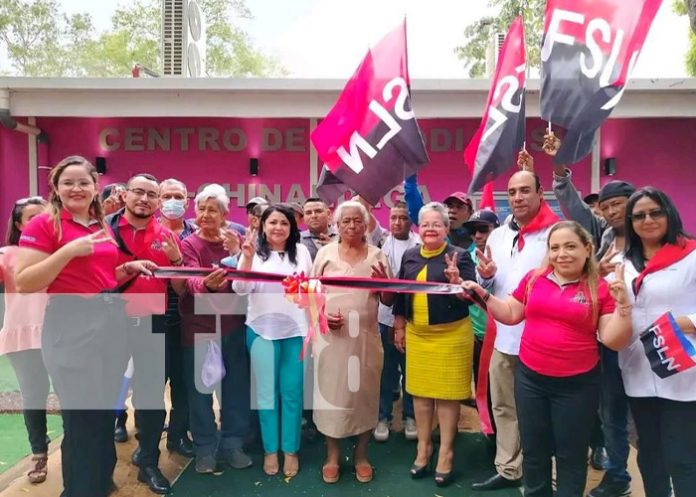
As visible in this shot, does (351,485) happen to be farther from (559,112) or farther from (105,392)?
(559,112)

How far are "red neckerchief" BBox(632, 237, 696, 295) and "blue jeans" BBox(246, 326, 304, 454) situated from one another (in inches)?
85.7

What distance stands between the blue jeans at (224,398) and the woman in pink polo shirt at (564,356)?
199cm

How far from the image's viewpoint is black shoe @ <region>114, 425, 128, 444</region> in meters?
4.07

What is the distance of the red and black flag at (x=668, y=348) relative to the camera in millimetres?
2338

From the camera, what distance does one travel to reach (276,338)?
3.54m

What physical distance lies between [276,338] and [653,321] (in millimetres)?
2295

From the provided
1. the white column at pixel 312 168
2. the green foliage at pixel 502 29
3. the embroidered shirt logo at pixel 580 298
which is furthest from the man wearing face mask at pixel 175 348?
the green foliage at pixel 502 29

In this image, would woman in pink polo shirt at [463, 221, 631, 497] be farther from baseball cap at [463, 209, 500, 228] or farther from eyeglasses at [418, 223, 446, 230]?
baseball cap at [463, 209, 500, 228]

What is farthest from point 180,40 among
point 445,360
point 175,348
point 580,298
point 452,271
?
point 580,298

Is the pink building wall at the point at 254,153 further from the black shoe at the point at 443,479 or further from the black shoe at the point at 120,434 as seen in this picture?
the black shoe at the point at 443,479

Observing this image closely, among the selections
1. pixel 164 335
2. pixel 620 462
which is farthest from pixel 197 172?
pixel 620 462

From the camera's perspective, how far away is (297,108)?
7891 mm

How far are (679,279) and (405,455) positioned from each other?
2.33m

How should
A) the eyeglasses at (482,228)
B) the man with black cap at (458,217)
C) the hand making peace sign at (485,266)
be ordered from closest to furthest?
the hand making peace sign at (485,266)
the eyeglasses at (482,228)
the man with black cap at (458,217)
